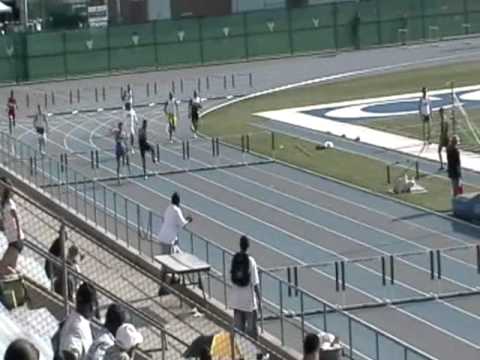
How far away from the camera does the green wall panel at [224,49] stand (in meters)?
76.9

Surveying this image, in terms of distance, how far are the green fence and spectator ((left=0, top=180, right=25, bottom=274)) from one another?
5302 cm

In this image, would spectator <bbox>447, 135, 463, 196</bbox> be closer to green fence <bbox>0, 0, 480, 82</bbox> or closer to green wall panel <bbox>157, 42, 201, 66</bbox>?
green fence <bbox>0, 0, 480, 82</bbox>

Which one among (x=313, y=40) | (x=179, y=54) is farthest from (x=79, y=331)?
(x=313, y=40)

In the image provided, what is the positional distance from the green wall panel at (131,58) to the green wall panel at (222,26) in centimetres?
282

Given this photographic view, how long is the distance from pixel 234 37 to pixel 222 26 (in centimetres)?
73

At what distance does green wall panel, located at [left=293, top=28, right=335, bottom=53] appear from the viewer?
78500 mm

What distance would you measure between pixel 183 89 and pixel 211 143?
58.5ft

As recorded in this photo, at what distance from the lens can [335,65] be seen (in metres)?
72.8

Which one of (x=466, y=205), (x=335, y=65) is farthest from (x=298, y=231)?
(x=335, y=65)

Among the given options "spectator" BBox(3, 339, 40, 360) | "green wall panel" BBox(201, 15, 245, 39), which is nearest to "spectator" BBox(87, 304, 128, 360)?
"spectator" BBox(3, 339, 40, 360)

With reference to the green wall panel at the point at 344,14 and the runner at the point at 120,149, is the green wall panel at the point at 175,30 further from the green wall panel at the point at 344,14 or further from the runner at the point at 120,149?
the runner at the point at 120,149

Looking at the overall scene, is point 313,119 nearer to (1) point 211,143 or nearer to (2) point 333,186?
(1) point 211,143

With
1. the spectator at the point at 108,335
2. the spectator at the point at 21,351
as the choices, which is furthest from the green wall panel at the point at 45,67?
the spectator at the point at 21,351

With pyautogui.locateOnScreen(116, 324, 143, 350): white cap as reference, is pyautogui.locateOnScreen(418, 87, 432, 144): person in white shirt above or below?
below
